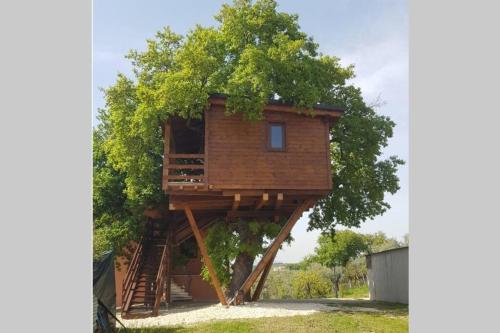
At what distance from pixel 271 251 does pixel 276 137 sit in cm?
297

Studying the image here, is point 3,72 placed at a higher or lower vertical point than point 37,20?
lower

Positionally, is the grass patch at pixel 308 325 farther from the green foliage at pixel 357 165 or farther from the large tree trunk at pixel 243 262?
the green foliage at pixel 357 165

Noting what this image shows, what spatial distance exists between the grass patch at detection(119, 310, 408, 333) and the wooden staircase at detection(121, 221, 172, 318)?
3.44 m

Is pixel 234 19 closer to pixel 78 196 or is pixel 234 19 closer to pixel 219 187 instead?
pixel 219 187

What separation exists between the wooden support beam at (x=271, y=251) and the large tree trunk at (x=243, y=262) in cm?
56

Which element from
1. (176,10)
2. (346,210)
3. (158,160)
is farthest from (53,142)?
Result: (346,210)

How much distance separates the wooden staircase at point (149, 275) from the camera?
1321 cm

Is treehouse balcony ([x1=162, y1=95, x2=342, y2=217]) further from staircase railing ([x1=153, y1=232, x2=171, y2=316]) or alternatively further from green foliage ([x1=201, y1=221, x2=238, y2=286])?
staircase railing ([x1=153, y1=232, x2=171, y2=316])

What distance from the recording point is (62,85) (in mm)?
6449

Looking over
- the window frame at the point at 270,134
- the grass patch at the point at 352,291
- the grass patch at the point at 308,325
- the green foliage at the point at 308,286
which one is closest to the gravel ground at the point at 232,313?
the grass patch at the point at 308,325

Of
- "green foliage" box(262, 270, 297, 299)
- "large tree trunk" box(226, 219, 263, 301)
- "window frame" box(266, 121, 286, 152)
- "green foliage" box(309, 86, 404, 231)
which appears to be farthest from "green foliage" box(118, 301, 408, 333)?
"green foliage" box(262, 270, 297, 299)

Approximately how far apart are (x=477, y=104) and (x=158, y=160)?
10509 millimetres

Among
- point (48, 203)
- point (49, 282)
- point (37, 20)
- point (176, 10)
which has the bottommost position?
point (49, 282)

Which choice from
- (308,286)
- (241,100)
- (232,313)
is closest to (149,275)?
(232,313)
